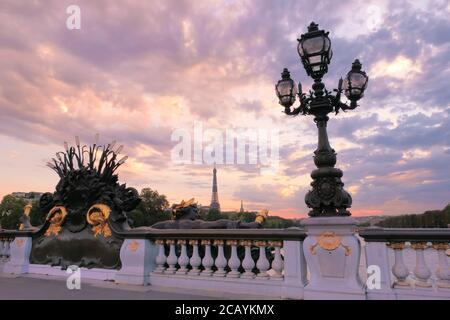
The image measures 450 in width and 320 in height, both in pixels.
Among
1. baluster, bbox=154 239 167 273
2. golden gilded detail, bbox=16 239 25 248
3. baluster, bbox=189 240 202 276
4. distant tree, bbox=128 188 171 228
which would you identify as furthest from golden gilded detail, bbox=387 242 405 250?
distant tree, bbox=128 188 171 228

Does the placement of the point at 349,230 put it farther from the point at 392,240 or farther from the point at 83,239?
the point at 83,239

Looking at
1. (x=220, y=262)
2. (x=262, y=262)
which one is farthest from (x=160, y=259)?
(x=262, y=262)

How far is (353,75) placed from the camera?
6.88 m

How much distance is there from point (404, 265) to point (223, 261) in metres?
3.19

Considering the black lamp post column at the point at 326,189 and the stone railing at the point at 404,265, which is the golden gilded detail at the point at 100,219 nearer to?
the black lamp post column at the point at 326,189

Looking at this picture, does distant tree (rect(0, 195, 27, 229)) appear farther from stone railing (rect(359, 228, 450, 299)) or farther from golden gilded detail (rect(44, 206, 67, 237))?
stone railing (rect(359, 228, 450, 299))

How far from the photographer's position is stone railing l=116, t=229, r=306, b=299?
649 centimetres

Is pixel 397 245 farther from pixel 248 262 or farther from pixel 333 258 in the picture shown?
pixel 248 262

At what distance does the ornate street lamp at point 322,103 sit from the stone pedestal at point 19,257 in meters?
7.70

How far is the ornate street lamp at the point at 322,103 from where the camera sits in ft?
21.1

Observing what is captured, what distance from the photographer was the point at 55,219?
9469mm

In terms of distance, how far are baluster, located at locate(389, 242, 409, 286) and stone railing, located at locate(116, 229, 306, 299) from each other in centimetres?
148
